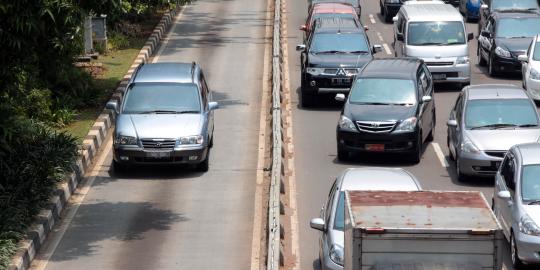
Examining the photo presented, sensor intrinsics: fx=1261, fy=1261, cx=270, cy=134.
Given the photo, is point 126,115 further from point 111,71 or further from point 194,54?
point 194,54

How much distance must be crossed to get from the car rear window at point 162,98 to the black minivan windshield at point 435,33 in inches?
420

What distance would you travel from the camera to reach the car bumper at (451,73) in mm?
32469

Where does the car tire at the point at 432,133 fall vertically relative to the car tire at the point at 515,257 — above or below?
below

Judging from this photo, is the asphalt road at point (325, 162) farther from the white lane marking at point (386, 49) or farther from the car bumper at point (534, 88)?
the white lane marking at point (386, 49)

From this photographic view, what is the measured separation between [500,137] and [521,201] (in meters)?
5.39

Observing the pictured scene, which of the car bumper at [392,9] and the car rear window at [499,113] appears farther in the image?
the car bumper at [392,9]

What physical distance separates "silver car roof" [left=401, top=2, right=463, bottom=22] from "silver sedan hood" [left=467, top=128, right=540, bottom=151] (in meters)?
11.5

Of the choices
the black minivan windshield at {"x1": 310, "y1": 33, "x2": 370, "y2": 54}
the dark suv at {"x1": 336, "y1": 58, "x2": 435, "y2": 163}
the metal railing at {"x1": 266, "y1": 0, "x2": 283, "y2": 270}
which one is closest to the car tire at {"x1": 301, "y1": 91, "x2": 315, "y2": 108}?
the metal railing at {"x1": 266, "y1": 0, "x2": 283, "y2": 270}

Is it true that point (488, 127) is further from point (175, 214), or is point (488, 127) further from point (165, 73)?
point (165, 73)

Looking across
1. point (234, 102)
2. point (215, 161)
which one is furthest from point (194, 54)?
point (215, 161)

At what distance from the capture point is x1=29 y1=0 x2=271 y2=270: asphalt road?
18250 mm

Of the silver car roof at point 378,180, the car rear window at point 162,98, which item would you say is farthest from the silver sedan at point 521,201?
the car rear window at point 162,98

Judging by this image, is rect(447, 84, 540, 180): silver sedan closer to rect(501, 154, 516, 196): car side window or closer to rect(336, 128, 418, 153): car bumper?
rect(336, 128, 418, 153): car bumper

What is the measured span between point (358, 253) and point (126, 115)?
11.9 m
